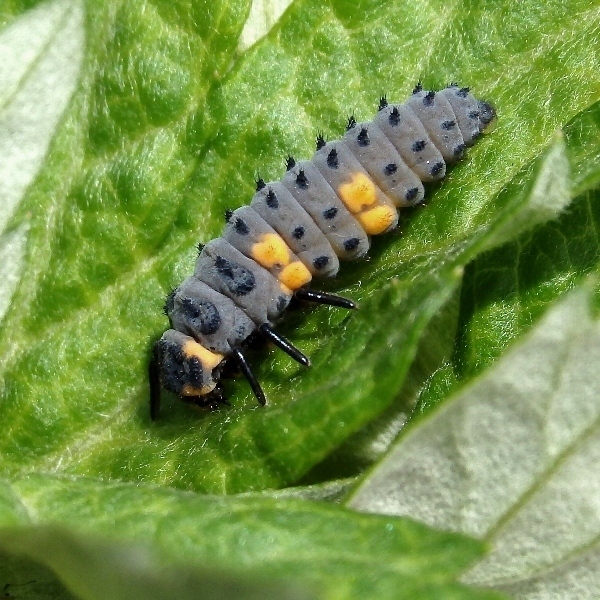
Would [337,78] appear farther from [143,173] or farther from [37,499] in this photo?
[37,499]

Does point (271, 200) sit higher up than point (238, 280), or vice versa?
point (271, 200)

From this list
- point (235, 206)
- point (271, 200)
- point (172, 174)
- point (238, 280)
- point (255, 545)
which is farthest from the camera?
point (238, 280)

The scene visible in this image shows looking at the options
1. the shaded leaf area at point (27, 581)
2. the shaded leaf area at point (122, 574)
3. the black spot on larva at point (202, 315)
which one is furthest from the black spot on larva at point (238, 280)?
the shaded leaf area at point (122, 574)

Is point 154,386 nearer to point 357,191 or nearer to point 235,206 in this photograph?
point 235,206

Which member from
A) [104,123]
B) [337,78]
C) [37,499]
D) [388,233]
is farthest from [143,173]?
[37,499]

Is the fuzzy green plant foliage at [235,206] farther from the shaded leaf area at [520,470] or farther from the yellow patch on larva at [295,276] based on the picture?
the yellow patch on larva at [295,276]

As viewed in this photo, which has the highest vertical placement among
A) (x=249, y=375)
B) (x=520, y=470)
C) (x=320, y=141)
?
(x=320, y=141)

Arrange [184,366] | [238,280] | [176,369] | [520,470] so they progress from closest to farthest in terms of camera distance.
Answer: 1. [520,470]
2. [176,369]
3. [184,366]
4. [238,280]

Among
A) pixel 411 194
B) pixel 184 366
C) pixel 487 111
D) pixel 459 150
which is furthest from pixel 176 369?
pixel 487 111

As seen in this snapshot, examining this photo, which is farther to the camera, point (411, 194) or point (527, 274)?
point (411, 194)
